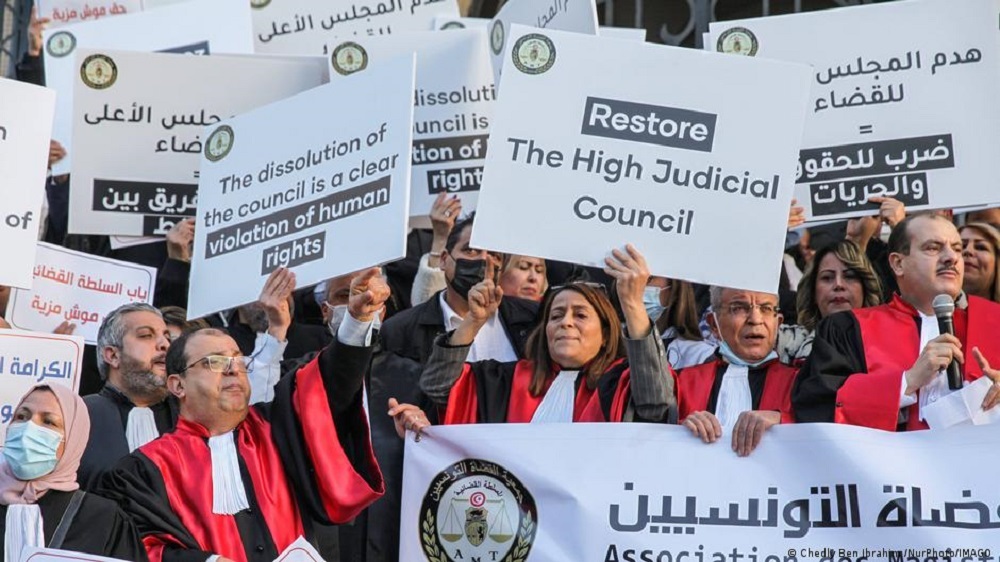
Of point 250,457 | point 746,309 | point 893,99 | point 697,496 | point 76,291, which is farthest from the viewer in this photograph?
point 76,291

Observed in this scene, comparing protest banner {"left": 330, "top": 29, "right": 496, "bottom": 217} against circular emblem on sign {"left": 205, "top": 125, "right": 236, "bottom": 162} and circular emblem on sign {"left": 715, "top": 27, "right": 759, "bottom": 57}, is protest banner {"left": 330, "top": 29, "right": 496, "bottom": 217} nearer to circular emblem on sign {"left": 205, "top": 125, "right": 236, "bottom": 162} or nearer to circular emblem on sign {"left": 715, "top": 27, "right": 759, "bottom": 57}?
circular emblem on sign {"left": 205, "top": 125, "right": 236, "bottom": 162}

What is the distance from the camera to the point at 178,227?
26.6 ft

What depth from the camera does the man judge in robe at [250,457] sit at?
6.00 meters

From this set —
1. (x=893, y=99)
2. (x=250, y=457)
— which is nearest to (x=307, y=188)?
(x=250, y=457)

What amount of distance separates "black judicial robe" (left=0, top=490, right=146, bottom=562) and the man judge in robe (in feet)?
0.54

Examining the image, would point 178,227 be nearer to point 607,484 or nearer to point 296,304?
point 296,304

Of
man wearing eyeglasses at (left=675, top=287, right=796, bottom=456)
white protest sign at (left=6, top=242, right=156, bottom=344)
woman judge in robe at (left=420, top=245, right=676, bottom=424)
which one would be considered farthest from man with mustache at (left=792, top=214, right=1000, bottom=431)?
white protest sign at (left=6, top=242, right=156, bottom=344)

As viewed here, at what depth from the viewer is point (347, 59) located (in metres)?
8.30

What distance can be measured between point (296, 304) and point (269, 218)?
1479 mm

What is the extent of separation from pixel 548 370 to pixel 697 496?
3.13ft

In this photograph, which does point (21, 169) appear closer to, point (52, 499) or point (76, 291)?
point (76, 291)

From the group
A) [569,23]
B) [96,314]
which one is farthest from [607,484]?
[96,314]

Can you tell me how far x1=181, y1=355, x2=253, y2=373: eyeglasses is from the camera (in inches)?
244

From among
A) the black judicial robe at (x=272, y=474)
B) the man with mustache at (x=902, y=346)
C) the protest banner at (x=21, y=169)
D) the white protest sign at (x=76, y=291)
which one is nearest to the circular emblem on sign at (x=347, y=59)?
the white protest sign at (x=76, y=291)
